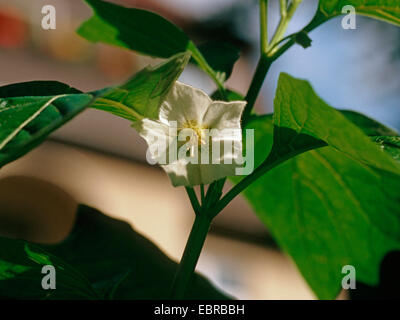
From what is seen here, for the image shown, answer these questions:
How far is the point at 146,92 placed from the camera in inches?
18.9

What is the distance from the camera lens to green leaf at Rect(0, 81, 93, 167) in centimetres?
35

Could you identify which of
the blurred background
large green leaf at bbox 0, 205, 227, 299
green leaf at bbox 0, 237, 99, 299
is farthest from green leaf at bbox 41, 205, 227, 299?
the blurred background

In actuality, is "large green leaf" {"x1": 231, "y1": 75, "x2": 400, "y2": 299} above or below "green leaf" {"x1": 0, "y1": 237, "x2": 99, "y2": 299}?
above

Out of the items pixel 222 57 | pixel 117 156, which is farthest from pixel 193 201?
pixel 117 156

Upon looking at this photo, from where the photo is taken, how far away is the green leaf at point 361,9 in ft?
2.03

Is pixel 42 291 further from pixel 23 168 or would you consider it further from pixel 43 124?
pixel 23 168

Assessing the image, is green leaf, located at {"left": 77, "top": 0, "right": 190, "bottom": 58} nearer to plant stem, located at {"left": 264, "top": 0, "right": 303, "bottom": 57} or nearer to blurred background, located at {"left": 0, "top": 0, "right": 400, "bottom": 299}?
plant stem, located at {"left": 264, "top": 0, "right": 303, "bottom": 57}

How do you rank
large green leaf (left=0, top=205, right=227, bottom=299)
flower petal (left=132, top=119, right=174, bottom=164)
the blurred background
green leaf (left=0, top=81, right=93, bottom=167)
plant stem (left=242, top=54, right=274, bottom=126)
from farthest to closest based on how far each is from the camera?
the blurred background
large green leaf (left=0, top=205, right=227, bottom=299)
plant stem (left=242, top=54, right=274, bottom=126)
flower petal (left=132, top=119, right=174, bottom=164)
green leaf (left=0, top=81, right=93, bottom=167)

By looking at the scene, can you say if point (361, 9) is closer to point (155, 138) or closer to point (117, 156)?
point (155, 138)

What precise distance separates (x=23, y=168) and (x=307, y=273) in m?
4.03

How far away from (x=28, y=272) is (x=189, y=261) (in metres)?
0.18

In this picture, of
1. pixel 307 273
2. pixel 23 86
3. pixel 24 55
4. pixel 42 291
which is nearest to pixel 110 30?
pixel 23 86

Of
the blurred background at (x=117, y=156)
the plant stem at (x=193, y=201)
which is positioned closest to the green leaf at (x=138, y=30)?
the plant stem at (x=193, y=201)

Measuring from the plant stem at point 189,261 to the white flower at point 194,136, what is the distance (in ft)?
0.21
